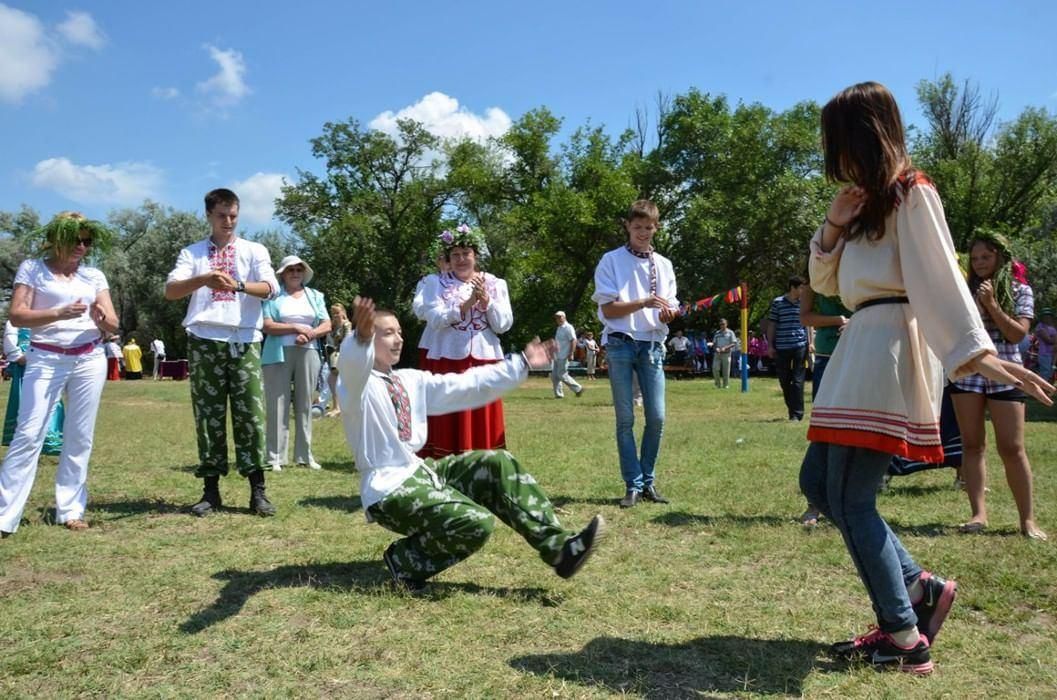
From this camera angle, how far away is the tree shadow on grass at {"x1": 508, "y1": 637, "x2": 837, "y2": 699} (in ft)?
9.78

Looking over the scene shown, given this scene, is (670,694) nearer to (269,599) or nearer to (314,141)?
(269,599)

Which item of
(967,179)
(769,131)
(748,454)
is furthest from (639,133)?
(748,454)

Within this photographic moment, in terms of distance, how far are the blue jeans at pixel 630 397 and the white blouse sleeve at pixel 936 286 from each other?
349cm

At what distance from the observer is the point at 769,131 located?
41812 mm

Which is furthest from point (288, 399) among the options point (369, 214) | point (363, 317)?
point (369, 214)

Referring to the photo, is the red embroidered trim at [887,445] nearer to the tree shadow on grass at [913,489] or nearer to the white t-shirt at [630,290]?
the white t-shirt at [630,290]

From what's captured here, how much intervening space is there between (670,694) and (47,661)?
7.88 feet

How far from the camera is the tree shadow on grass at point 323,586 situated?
12.6 feet

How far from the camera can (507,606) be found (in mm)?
3881

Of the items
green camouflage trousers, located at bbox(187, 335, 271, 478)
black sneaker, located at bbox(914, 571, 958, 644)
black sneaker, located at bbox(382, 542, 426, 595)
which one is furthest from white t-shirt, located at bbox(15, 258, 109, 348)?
black sneaker, located at bbox(914, 571, 958, 644)

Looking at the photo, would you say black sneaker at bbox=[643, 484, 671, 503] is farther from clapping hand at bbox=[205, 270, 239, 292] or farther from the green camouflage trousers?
clapping hand at bbox=[205, 270, 239, 292]

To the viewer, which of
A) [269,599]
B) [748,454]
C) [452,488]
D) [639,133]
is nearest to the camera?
[269,599]

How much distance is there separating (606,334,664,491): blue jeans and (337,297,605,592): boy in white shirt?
7.35 feet

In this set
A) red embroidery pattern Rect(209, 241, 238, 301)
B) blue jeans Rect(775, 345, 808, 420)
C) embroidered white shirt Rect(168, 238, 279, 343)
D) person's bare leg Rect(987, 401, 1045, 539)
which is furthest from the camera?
blue jeans Rect(775, 345, 808, 420)
